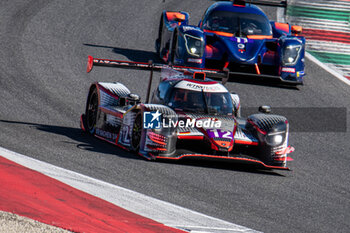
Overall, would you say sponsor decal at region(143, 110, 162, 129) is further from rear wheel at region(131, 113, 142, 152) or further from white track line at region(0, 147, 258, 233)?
white track line at region(0, 147, 258, 233)

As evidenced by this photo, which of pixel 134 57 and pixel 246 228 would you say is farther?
pixel 134 57

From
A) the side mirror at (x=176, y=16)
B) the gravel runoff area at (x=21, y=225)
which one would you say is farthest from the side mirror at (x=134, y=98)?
the side mirror at (x=176, y=16)

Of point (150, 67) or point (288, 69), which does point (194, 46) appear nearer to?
point (288, 69)

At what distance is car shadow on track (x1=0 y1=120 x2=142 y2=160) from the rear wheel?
0.45 ft

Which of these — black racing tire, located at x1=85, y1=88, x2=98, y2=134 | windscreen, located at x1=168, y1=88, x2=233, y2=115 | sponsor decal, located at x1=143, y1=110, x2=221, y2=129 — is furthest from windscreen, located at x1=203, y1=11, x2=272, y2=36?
sponsor decal, located at x1=143, y1=110, x2=221, y2=129

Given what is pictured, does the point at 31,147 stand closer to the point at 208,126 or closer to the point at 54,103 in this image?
the point at 208,126

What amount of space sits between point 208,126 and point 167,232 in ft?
12.3

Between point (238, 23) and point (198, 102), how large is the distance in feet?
24.3

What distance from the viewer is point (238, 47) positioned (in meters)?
17.6

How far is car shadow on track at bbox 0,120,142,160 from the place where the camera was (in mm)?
11023

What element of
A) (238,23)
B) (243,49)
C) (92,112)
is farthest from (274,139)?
(238,23)

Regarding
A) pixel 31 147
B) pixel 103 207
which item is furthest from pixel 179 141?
pixel 103 207

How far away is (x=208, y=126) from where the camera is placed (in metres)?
10.8

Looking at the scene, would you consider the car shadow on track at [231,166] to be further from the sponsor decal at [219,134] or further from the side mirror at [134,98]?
the side mirror at [134,98]
